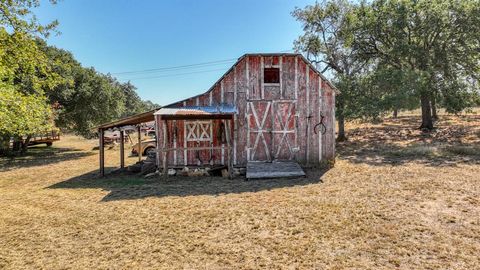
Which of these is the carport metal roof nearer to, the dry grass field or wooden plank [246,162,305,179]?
the dry grass field

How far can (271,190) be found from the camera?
8.97m

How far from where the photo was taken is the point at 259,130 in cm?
1211

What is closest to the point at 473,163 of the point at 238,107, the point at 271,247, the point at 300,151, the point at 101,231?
the point at 300,151

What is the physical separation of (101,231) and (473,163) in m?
14.8

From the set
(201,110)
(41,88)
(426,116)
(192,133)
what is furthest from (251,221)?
(426,116)

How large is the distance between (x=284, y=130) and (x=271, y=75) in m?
2.96

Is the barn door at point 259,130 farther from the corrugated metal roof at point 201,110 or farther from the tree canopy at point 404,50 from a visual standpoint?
the tree canopy at point 404,50

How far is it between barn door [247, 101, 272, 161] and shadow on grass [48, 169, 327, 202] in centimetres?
164

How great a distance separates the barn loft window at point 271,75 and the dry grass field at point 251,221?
15.9 feet

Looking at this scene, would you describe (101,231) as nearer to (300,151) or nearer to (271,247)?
(271,247)

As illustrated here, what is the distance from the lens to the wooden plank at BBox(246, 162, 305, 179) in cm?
1061

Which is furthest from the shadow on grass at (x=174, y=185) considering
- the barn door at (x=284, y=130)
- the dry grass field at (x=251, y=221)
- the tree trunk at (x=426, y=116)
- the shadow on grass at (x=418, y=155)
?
the tree trunk at (x=426, y=116)

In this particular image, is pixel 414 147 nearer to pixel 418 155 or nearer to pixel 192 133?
pixel 418 155

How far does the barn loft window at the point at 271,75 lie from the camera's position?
41.4ft
